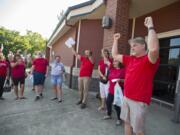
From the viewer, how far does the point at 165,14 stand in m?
6.91

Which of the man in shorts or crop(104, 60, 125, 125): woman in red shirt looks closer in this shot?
crop(104, 60, 125, 125): woman in red shirt

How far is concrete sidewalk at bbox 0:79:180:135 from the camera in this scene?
4.26 m

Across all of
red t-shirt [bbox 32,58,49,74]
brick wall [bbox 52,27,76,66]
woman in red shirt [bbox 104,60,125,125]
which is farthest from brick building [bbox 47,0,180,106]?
red t-shirt [bbox 32,58,49,74]

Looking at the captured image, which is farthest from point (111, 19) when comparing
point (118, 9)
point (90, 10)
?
point (90, 10)

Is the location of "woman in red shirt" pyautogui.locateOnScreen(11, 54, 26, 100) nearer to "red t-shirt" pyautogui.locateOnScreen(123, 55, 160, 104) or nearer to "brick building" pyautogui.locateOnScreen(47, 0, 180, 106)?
"brick building" pyautogui.locateOnScreen(47, 0, 180, 106)

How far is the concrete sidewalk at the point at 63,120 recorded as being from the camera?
4.26m

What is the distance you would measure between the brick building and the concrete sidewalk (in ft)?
3.40

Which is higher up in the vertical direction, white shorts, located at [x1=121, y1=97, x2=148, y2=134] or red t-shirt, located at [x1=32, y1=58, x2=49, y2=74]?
red t-shirt, located at [x1=32, y1=58, x2=49, y2=74]

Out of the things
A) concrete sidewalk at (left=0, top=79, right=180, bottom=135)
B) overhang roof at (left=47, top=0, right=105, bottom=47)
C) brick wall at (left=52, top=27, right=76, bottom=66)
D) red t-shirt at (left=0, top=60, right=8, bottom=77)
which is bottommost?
concrete sidewalk at (left=0, top=79, right=180, bottom=135)

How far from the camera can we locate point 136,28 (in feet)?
Answer: 27.1

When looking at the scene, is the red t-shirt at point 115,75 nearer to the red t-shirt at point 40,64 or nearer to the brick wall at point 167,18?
the brick wall at point 167,18

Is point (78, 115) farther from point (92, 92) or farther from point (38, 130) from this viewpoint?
point (92, 92)

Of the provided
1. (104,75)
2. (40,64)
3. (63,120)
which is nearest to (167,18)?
(104,75)

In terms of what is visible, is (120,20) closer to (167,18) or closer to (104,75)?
(104,75)
